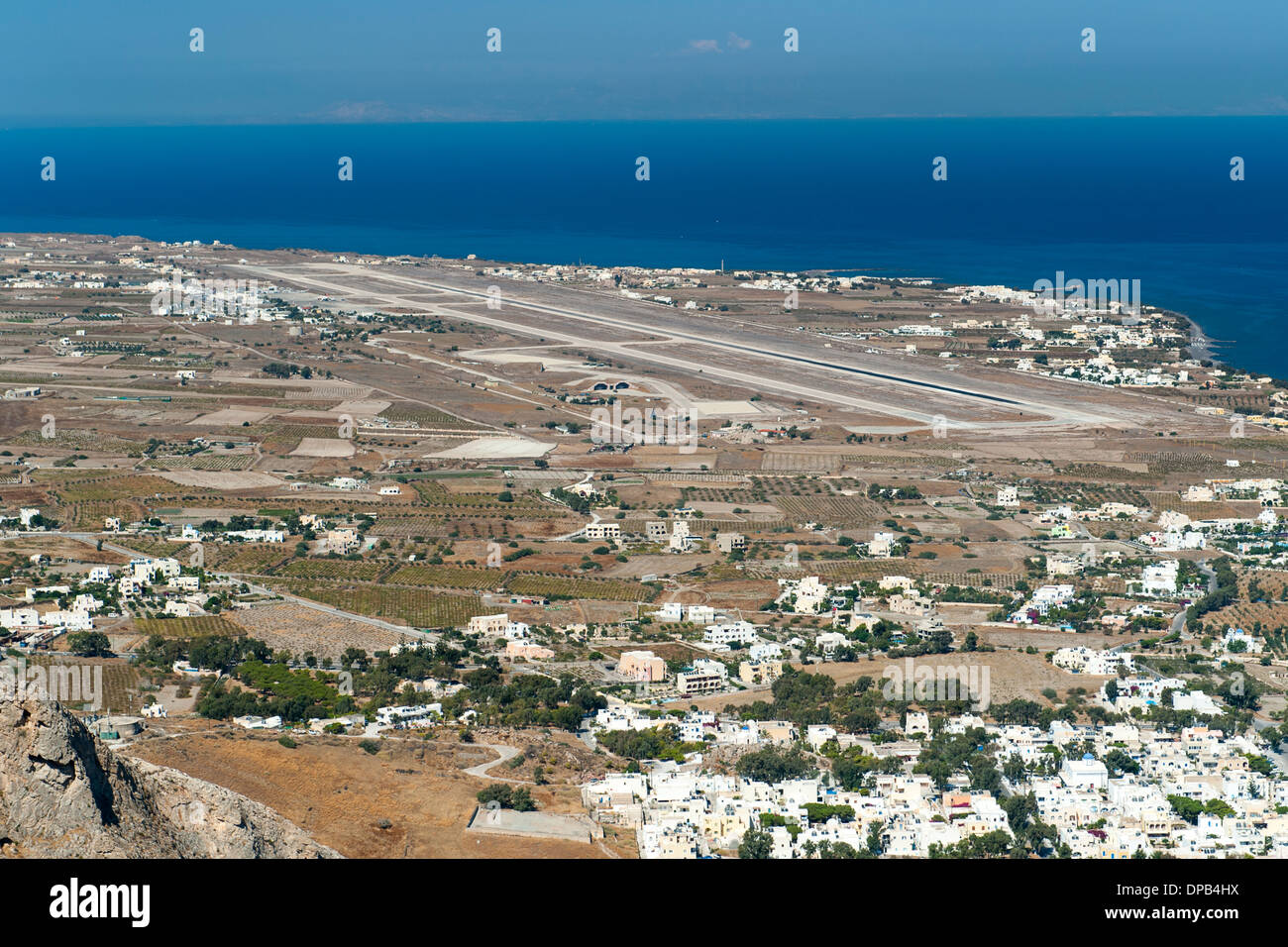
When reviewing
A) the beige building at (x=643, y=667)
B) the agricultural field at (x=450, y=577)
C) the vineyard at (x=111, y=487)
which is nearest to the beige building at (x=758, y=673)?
the beige building at (x=643, y=667)

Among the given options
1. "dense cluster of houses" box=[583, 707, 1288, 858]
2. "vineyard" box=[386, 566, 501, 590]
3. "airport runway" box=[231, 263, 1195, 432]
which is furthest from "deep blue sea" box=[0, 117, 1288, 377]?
"dense cluster of houses" box=[583, 707, 1288, 858]

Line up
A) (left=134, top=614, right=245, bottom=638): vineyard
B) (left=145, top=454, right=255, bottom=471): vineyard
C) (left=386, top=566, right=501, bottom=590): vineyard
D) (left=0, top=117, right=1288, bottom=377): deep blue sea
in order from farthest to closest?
(left=0, top=117, right=1288, bottom=377): deep blue sea, (left=145, top=454, right=255, bottom=471): vineyard, (left=386, top=566, right=501, bottom=590): vineyard, (left=134, top=614, right=245, bottom=638): vineyard

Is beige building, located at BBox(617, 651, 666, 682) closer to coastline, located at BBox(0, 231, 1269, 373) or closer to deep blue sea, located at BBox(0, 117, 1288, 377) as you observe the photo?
coastline, located at BBox(0, 231, 1269, 373)

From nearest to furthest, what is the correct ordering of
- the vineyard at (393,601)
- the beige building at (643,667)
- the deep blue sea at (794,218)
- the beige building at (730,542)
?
the beige building at (643,667) < the vineyard at (393,601) < the beige building at (730,542) < the deep blue sea at (794,218)

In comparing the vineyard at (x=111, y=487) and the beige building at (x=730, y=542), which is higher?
the vineyard at (x=111, y=487)

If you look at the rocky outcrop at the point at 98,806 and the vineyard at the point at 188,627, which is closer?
the rocky outcrop at the point at 98,806

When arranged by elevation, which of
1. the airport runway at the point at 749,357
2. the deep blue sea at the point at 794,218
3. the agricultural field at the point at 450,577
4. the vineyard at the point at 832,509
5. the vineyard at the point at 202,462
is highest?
the deep blue sea at the point at 794,218

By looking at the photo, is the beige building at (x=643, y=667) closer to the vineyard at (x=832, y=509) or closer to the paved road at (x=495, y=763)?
the paved road at (x=495, y=763)

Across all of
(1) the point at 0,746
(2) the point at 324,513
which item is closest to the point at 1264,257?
(2) the point at 324,513

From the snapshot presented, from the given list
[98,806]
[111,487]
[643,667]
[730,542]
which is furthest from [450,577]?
[98,806]
